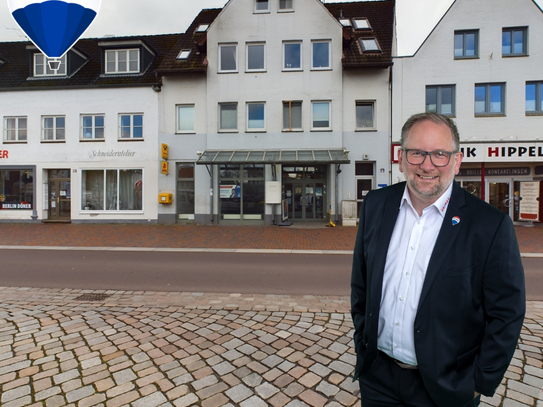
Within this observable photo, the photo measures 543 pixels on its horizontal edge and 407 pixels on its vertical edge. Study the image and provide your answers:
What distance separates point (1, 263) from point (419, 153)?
9940 millimetres

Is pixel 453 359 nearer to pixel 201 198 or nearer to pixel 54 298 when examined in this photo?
pixel 54 298

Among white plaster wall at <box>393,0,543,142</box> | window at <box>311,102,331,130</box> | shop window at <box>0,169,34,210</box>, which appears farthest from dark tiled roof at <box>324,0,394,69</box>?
shop window at <box>0,169,34,210</box>

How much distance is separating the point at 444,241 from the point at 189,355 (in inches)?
107

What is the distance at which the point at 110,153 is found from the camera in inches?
720

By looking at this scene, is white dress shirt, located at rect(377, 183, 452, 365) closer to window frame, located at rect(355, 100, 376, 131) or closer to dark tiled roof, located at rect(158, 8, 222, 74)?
window frame, located at rect(355, 100, 376, 131)

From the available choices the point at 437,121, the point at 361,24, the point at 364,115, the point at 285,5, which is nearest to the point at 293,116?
the point at 364,115

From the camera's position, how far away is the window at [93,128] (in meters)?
18.4

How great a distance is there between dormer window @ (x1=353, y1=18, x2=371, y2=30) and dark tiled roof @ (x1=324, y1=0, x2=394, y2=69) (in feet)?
0.68

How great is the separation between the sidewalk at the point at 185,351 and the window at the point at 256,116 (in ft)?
43.4

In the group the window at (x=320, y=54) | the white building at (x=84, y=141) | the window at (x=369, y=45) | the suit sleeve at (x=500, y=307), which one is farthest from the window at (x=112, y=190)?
the suit sleeve at (x=500, y=307)

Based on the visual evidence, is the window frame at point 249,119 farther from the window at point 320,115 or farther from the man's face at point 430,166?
the man's face at point 430,166

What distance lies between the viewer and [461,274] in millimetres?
1551

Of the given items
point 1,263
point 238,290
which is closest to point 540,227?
point 238,290

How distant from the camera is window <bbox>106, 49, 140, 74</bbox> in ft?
62.3
